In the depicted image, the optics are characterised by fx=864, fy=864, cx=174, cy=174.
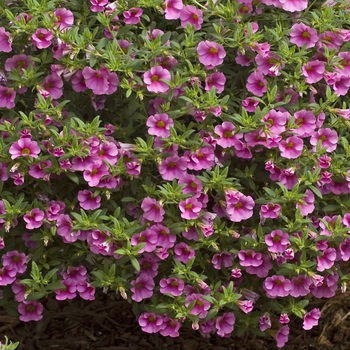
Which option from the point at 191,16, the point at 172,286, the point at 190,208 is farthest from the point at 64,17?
the point at 172,286

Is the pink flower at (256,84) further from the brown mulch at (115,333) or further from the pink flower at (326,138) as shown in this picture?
the brown mulch at (115,333)

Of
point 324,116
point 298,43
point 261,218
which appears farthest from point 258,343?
point 298,43

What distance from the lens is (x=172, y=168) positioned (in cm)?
331

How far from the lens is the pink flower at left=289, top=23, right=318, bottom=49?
3436mm

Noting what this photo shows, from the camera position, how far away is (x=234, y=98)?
3508 millimetres

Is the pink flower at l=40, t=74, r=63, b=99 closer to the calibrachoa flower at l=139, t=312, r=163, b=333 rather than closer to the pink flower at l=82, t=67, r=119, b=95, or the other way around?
the pink flower at l=82, t=67, r=119, b=95

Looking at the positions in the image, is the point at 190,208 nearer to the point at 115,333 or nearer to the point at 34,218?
the point at 34,218

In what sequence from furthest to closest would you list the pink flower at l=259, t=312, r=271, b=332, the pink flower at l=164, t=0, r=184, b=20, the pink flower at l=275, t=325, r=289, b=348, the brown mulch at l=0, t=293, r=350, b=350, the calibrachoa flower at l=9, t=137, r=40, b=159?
the brown mulch at l=0, t=293, r=350, b=350 → the pink flower at l=275, t=325, r=289, b=348 → the pink flower at l=259, t=312, r=271, b=332 → the pink flower at l=164, t=0, r=184, b=20 → the calibrachoa flower at l=9, t=137, r=40, b=159

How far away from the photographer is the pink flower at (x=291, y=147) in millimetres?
3316

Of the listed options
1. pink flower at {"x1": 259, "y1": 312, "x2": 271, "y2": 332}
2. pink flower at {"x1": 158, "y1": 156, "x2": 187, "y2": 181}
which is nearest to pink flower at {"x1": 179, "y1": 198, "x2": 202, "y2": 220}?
pink flower at {"x1": 158, "y1": 156, "x2": 187, "y2": 181}

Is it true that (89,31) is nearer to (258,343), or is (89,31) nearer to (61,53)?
(61,53)

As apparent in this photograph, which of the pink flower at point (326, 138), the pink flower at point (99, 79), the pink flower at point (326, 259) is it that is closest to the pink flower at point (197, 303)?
the pink flower at point (326, 259)

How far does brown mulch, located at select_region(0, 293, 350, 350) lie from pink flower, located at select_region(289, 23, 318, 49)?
4.68 ft

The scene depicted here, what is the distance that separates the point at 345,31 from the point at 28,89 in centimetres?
136
